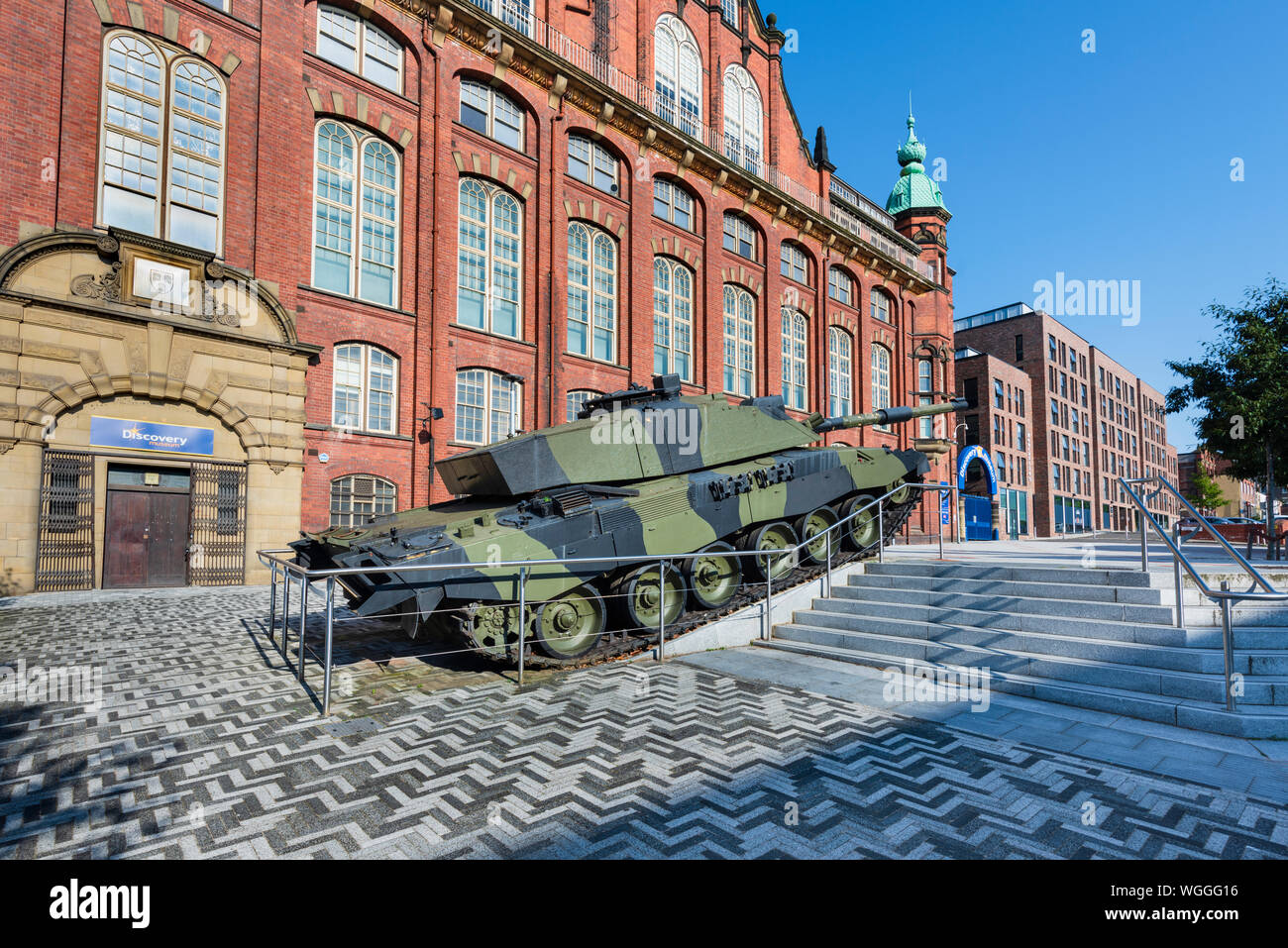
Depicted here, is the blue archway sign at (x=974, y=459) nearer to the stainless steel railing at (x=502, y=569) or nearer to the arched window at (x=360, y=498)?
the stainless steel railing at (x=502, y=569)

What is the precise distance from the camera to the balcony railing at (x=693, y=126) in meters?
19.9

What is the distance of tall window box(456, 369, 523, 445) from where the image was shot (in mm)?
17719

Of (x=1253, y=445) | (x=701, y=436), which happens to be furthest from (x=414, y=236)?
(x=1253, y=445)

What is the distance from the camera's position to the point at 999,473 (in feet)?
135

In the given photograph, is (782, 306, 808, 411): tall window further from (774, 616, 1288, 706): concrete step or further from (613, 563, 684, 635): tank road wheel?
(774, 616, 1288, 706): concrete step

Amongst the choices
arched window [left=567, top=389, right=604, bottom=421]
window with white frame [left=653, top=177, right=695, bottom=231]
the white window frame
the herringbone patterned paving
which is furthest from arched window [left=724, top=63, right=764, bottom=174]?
the herringbone patterned paving

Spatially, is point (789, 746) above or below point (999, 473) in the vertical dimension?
below

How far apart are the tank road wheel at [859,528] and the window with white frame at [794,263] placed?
18998 mm

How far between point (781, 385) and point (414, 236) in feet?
52.8

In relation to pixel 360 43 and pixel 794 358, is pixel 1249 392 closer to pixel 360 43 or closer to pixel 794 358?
pixel 794 358

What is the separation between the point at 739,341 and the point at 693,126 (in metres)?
8.30

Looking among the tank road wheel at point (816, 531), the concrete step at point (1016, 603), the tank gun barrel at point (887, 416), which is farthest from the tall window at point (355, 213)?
the concrete step at point (1016, 603)

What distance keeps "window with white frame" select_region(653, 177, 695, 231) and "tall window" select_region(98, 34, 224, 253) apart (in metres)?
13.3
